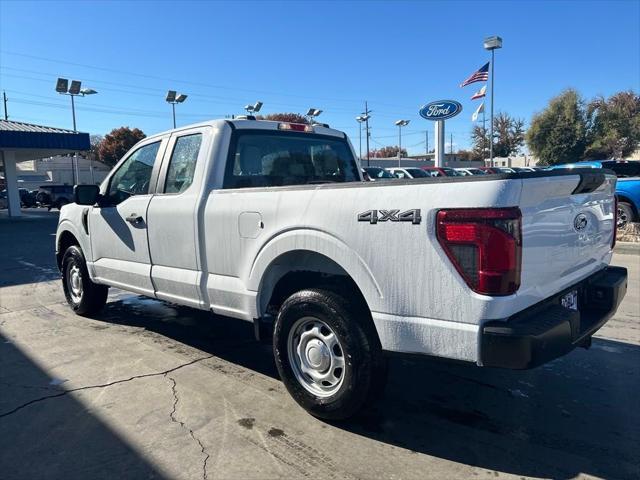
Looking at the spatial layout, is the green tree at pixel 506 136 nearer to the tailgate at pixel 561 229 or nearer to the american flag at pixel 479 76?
the american flag at pixel 479 76

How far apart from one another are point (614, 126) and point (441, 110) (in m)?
28.6

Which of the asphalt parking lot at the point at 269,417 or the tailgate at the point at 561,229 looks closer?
the tailgate at the point at 561,229

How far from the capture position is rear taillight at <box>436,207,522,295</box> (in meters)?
2.54

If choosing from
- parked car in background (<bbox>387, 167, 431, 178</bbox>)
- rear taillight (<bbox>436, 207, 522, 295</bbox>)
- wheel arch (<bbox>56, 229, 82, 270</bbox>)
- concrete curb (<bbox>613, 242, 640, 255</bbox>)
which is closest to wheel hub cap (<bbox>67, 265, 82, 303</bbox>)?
wheel arch (<bbox>56, 229, 82, 270</bbox>)

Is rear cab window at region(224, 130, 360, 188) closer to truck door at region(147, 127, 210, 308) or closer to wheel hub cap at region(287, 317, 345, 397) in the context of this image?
truck door at region(147, 127, 210, 308)

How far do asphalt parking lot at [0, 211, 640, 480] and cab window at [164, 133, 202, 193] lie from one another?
1.59 m

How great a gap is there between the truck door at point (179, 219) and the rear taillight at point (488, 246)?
225cm

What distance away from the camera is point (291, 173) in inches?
183

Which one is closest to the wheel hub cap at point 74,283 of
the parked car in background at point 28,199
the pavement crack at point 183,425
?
the pavement crack at point 183,425

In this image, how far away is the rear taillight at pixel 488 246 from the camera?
8.32 feet

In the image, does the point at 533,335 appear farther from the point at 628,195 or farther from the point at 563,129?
the point at 563,129

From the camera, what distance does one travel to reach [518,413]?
353cm

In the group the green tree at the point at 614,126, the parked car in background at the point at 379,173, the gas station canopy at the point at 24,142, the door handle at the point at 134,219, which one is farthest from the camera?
the green tree at the point at 614,126

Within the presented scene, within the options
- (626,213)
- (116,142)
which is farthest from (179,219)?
(116,142)
